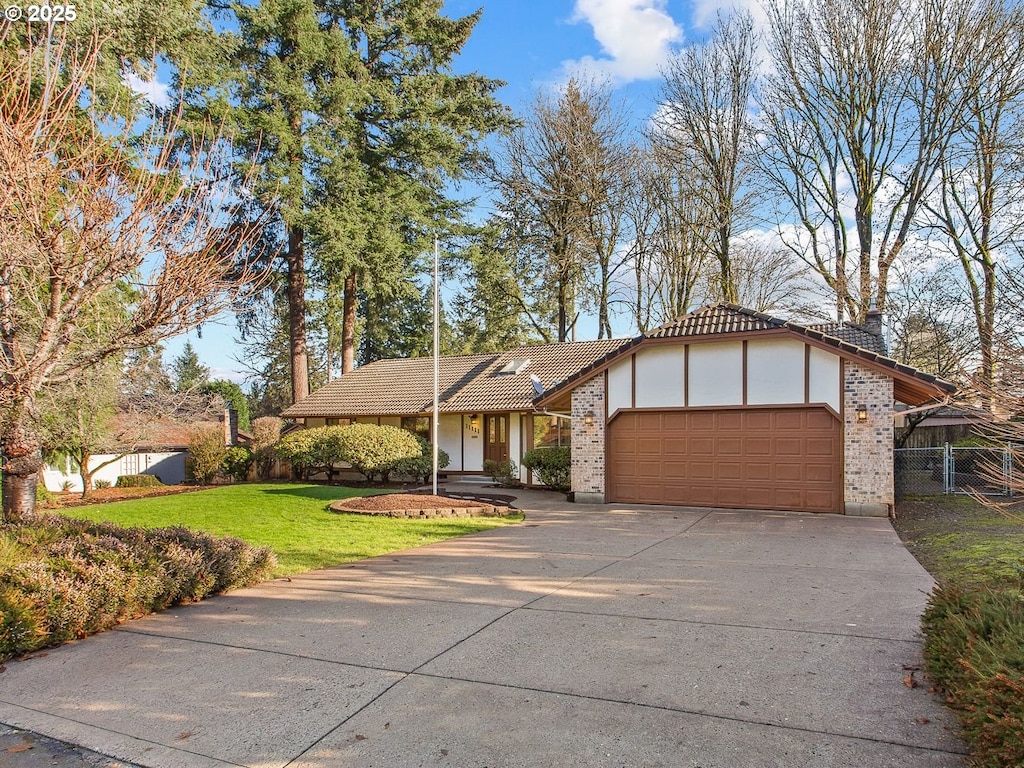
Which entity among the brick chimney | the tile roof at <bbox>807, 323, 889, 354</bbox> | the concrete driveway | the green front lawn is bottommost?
the green front lawn

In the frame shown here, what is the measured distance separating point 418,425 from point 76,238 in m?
17.6

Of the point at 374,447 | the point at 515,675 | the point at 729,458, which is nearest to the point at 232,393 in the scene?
the point at 374,447

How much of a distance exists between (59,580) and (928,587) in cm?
864

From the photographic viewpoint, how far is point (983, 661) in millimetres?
3447

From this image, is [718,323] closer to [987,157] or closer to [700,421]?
[700,421]

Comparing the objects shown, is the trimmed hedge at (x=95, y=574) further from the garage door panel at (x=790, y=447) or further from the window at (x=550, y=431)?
the window at (x=550, y=431)

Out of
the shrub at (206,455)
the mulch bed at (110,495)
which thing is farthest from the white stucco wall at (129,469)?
the shrub at (206,455)

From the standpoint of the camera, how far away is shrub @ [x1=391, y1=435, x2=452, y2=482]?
20578 millimetres

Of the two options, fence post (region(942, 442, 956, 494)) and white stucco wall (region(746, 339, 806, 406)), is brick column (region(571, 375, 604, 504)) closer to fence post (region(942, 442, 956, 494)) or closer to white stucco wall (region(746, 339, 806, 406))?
white stucco wall (region(746, 339, 806, 406))

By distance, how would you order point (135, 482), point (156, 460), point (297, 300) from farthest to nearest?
point (156, 460)
point (297, 300)
point (135, 482)

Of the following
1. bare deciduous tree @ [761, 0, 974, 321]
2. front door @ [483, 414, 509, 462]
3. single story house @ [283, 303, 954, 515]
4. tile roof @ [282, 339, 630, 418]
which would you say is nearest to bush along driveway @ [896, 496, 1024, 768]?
single story house @ [283, 303, 954, 515]

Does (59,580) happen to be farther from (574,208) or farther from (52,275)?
(574,208)

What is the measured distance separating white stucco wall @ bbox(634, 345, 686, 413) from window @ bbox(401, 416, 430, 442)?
9941 millimetres

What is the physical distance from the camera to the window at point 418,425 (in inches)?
910
